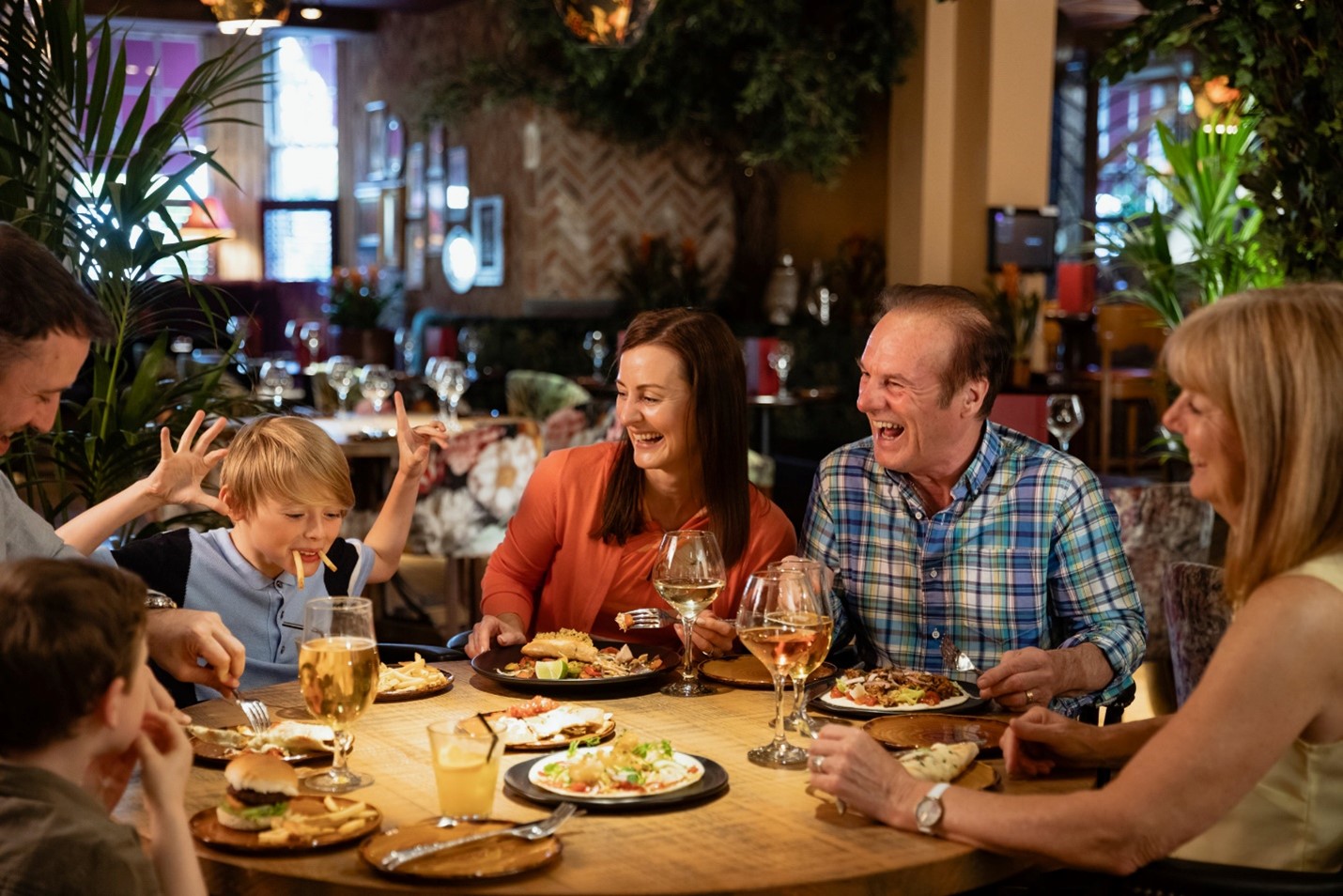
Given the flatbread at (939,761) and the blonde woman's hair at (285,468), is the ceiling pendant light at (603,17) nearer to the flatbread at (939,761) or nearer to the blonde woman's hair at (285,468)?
the blonde woman's hair at (285,468)

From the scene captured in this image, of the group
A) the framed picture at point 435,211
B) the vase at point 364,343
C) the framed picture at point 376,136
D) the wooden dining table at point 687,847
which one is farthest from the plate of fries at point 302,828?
the framed picture at point 376,136

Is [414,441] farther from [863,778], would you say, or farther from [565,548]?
[863,778]

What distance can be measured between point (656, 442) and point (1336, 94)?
2.03 metres

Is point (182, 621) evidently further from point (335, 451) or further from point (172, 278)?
point (172, 278)

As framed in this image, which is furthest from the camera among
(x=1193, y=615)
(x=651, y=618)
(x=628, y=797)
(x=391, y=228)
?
(x=391, y=228)

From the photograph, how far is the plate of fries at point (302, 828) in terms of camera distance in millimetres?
1537

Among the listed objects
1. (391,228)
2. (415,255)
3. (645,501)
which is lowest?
(645,501)

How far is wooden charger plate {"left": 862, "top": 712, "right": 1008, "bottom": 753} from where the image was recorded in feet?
6.29

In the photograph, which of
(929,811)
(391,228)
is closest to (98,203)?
(929,811)

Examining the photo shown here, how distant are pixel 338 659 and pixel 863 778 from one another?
2.04 feet

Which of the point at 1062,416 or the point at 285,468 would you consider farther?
the point at 1062,416

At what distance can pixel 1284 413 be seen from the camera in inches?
61.6

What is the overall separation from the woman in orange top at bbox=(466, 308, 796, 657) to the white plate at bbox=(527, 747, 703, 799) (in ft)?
3.12

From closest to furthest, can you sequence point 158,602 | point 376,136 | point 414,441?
point 158,602
point 414,441
point 376,136
